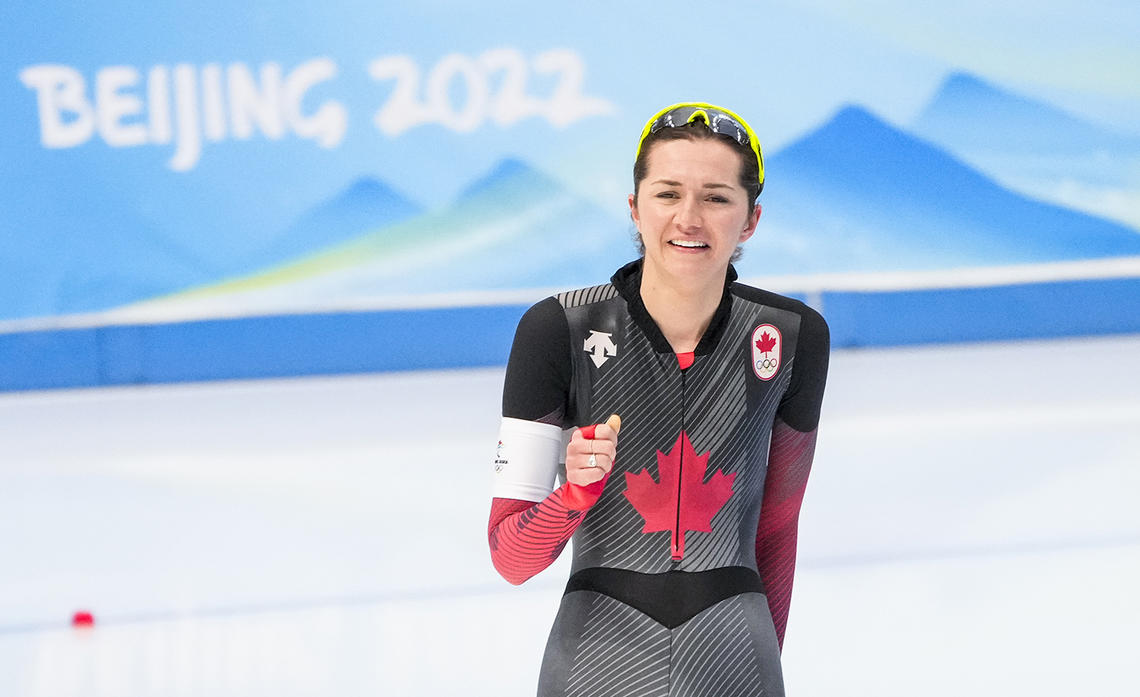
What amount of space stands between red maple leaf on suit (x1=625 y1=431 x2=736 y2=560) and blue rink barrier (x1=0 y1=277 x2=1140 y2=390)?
14.8ft

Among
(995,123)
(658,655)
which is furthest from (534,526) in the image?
(995,123)

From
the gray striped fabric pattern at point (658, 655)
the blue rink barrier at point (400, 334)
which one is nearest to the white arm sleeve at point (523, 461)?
the gray striped fabric pattern at point (658, 655)

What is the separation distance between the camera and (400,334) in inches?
255

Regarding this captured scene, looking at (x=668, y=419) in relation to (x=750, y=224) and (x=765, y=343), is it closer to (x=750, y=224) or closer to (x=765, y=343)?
(x=765, y=343)

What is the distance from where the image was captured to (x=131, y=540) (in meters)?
3.95

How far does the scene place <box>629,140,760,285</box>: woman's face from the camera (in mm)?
1883

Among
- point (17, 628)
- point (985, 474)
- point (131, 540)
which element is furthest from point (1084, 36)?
point (17, 628)

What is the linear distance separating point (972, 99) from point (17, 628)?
4.98 metres

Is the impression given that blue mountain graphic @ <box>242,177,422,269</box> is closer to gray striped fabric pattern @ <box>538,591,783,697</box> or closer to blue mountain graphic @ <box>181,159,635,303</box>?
blue mountain graphic @ <box>181,159,635,303</box>

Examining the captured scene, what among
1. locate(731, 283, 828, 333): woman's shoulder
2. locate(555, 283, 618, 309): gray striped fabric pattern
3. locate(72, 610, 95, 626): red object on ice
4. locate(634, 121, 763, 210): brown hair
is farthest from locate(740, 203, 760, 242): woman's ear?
locate(72, 610, 95, 626): red object on ice

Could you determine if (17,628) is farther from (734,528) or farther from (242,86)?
(242,86)

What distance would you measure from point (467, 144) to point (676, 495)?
4.21 meters

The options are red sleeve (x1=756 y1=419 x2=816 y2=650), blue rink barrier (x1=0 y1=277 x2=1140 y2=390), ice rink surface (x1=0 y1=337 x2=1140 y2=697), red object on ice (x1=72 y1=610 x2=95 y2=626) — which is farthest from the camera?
blue rink barrier (x1=0 y1=277 x2=1140 y2=390)

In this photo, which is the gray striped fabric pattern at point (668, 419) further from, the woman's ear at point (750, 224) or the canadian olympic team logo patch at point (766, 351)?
the woman's ear at point (750, 224)
